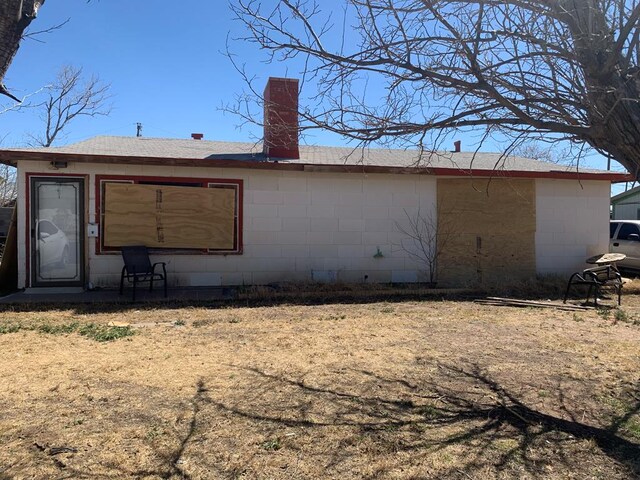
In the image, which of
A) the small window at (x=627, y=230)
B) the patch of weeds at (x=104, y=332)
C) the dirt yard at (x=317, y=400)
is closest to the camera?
the dirt yard at (x=317, y=400)

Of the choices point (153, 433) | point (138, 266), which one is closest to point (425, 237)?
point (138, 266)

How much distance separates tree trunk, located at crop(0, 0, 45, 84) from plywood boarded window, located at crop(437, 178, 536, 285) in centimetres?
959

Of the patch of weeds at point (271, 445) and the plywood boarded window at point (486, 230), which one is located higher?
the plywood boarded window at point (486, 230)

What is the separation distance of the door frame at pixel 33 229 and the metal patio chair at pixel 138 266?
2.97 ft

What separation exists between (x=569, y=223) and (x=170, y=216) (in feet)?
30.5

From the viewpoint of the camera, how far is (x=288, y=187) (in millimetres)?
10781

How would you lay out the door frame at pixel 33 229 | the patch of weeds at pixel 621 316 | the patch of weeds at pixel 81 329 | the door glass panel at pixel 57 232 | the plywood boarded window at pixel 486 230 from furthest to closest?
the plywood boarded window at pixel 486 230 → the door glass panel at pixel 57 232 → the door frame at pixel 33 229 → the patch of weeds at pixel 621 316 → the patch of weeds at pixel 81 329

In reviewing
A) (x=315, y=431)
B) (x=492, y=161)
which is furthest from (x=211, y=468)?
(x=492, y=161)

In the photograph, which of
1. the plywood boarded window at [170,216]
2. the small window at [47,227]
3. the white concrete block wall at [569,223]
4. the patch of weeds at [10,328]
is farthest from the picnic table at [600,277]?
the small window at [47,227]

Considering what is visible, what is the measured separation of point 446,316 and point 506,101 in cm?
487

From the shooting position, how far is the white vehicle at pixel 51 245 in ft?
32.2

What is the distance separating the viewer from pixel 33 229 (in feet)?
31.9

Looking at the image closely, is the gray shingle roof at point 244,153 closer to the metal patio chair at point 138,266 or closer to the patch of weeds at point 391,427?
the metal patio chair at point 138,266

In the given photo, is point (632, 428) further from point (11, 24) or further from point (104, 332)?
point (104, 332)
